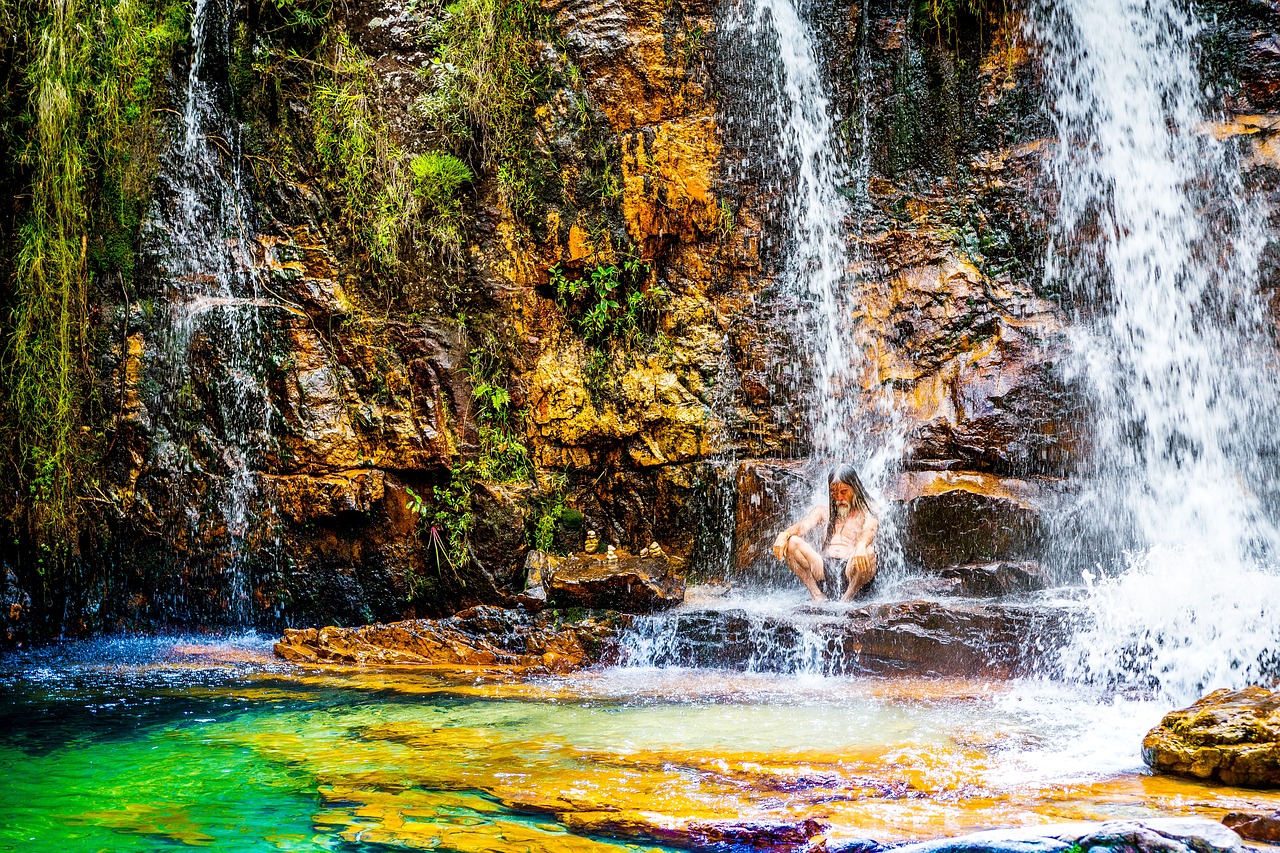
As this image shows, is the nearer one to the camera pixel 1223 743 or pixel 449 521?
pixel 1223 743

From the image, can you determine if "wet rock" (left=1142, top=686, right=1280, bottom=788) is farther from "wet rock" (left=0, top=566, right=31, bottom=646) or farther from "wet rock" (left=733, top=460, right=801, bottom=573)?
"wet rock" (left=0, top=566, right=31, bottom=646)

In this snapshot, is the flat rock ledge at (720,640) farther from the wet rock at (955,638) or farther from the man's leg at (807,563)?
the man's leg at (807,563)

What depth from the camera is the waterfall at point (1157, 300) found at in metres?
8.06

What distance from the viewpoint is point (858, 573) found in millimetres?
7391

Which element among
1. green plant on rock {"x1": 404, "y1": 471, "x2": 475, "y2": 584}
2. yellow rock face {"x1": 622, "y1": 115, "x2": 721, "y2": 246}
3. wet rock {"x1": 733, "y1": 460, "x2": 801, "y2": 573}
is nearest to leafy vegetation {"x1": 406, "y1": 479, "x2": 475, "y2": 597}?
green plant on rock {"x1": 404, "y1": 471, "x2": 475, "y2": 584}

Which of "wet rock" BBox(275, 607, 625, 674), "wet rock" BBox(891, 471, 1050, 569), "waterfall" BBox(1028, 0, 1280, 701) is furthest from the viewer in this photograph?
"waterfall" BBox(1028, 0, 1280, 701)

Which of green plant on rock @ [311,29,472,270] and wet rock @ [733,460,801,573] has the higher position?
green plant on rock @ [311,29,472,270]

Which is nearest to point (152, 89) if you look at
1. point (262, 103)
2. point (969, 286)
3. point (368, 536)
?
point (262, 103)

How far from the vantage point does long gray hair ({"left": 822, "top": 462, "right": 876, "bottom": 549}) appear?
7.66 metres

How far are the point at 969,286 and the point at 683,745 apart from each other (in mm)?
6393

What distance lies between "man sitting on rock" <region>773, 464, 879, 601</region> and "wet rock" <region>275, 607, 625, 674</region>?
1.60 m

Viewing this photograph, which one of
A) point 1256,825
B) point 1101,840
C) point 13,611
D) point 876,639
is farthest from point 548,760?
point 13,611

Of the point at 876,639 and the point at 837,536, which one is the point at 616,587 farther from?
the point at 876,639

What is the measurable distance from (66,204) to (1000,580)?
923cm
